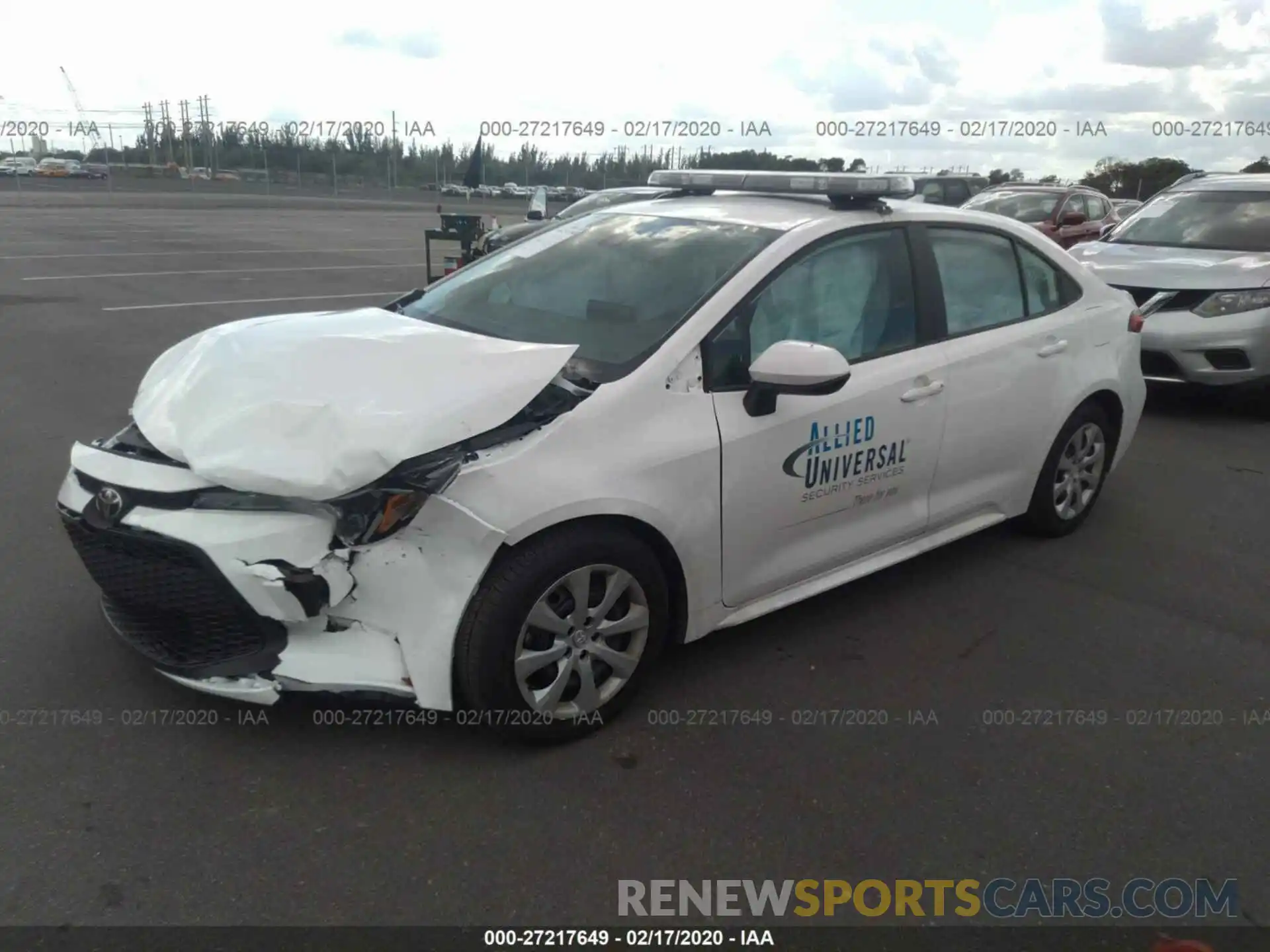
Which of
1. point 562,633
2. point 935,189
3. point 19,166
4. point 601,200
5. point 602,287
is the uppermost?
point 19,166

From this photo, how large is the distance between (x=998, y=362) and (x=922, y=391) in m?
0.58

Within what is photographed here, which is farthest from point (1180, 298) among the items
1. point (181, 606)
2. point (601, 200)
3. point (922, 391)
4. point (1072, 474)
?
point (181, 606)

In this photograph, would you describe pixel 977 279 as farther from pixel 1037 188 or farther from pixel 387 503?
pixel 1037 188

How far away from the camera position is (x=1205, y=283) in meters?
7.62

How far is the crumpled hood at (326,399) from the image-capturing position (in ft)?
9.30

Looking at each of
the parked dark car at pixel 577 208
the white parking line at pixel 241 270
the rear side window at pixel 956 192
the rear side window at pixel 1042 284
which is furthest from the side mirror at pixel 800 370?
the rear side window at pixel 956 192

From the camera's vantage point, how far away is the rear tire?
4.81 meters

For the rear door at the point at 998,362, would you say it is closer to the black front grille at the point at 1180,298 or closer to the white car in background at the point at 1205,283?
the white car in background at the point at 1205,283

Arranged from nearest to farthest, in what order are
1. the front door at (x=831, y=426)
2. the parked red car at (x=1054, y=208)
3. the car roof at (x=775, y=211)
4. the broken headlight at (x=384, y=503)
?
1. the broken headlight at (x=384, y=503)
2. the front door at (x=831, y=426)
3. the car roof at (x=775, y=211)
4. the parked red car at (x=1054, y=208)

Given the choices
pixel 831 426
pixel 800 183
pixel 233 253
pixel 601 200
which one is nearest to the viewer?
pixel 831 426

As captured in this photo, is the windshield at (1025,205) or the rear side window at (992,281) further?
the windshield at (1025,205)

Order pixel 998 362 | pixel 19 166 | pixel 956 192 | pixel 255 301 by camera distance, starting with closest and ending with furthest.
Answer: pixel 998 362
pixel 255 301
pixel 956 192
pixel 19 166

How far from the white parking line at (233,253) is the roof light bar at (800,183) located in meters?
15.0

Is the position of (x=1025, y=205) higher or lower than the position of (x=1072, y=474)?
higher
